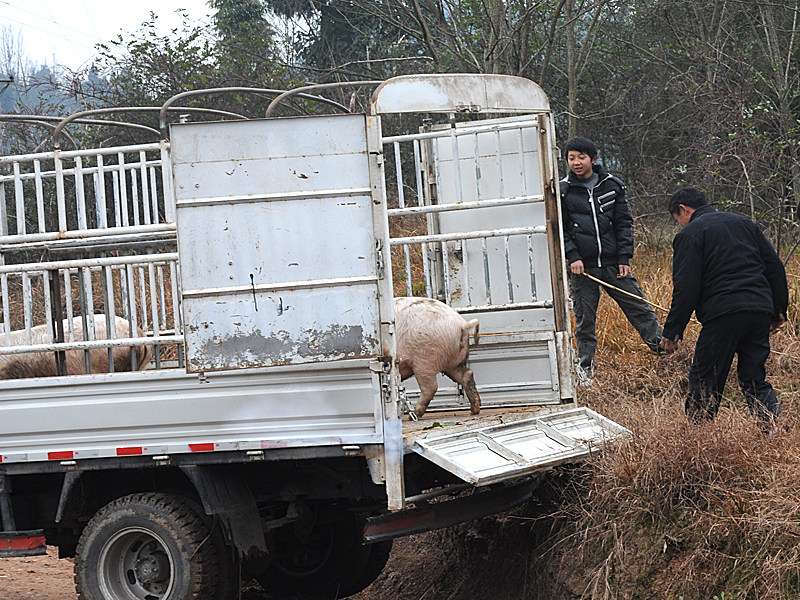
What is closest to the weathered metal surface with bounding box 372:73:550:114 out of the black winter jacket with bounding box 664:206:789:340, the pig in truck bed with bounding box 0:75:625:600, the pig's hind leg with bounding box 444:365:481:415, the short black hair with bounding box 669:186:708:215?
the pig in truck bed with bounding box 0:75:625:600

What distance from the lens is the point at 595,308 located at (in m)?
7.49

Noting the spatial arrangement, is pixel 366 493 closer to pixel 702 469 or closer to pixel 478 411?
pixel 478 411

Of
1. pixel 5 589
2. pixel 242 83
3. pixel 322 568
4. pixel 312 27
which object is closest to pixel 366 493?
pixel 322 568

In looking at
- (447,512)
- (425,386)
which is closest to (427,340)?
(425,386)

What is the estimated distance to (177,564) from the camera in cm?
511

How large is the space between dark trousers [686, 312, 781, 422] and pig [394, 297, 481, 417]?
5.00 ft

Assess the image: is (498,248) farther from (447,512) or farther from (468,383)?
(447,512)

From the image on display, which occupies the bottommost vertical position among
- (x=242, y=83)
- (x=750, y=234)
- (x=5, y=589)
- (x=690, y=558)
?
(x=5, y=589)

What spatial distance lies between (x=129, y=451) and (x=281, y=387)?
3.21 feet

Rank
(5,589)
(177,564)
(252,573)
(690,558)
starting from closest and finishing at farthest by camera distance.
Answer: (690,558)
(177,564)
(252,573)
(5,589)

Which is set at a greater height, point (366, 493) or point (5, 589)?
point (366, 493)

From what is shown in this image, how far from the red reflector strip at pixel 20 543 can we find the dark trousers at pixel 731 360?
4.15 meters

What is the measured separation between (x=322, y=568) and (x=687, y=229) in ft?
11.3

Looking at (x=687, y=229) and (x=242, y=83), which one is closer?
(x=687, y=229)
